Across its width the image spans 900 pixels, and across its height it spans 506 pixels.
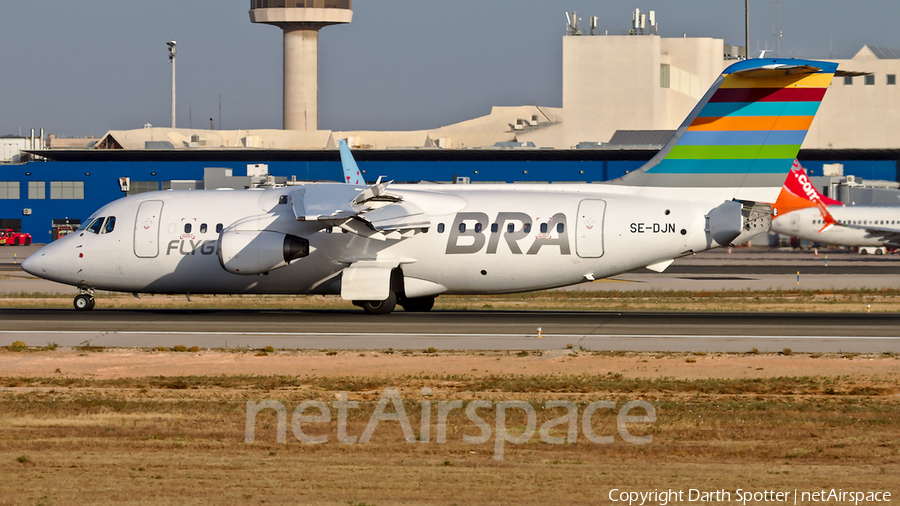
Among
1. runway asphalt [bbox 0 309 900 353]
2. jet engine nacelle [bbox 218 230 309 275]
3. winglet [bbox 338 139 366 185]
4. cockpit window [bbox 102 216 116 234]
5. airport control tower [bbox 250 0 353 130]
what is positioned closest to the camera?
runway asphalt [bbox 0 309 900 353]

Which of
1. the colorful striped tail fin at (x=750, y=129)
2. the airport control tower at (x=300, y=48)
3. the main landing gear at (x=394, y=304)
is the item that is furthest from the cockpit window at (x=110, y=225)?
the airport control tower at (x=300, y=48)

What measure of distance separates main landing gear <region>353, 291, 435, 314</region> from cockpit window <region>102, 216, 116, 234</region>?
8836mm

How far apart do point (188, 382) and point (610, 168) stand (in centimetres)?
7688

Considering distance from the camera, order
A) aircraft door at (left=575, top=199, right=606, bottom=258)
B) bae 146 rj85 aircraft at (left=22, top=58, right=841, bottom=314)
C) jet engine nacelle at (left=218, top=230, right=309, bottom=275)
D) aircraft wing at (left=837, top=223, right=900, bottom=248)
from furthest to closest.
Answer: aircraft wing at (left=837, top=223, right=900, bottom=248) < aircraft door at (left=575, top=199, right=606, bottom=258) < bae 146 rj85 aircraft at (left=22, top=58, right=841, bottom=314) < jet engine nacelle at (left=218, top=230, right=309, bottom=275)

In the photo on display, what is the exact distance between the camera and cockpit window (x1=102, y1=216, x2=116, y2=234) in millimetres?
34156

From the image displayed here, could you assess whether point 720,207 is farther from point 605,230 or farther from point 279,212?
point 279,212

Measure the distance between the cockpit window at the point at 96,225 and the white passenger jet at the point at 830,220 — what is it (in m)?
52.2

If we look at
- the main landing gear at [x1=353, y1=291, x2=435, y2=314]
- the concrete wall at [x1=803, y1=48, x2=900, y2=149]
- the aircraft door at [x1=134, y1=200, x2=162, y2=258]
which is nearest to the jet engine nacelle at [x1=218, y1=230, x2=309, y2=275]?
the main landing gear at [x1=353, y1=291, x2=435, y2=314]

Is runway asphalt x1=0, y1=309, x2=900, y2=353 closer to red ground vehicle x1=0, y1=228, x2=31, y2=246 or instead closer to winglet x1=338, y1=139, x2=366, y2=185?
winglet x1=338, y1=139, x2=366, y2=185

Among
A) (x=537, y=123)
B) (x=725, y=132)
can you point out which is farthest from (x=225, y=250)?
(x=537, y=123)

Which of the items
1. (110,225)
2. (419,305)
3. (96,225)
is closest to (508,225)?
(419,305)

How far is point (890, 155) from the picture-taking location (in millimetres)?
95625

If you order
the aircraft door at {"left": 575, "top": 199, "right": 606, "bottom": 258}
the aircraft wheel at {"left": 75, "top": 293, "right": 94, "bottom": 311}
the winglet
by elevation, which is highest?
the winglet

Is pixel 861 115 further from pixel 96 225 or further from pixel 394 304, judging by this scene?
pixel 96 225
